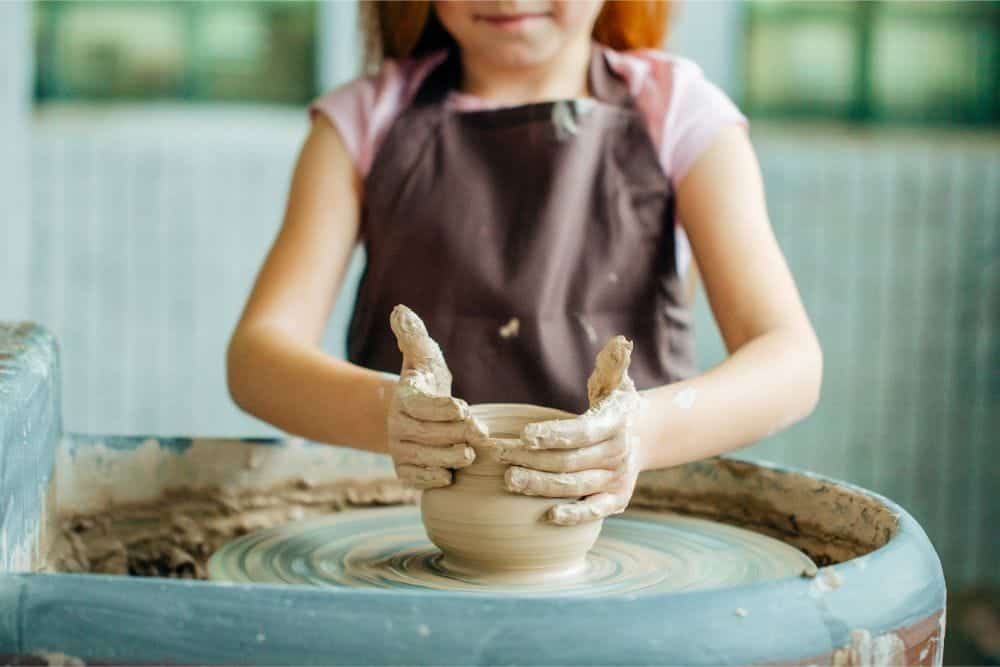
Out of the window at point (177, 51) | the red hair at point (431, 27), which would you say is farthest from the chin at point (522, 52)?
the window at point (177, 51)

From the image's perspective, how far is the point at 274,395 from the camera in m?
1.26

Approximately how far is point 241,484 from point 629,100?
1.97 feet

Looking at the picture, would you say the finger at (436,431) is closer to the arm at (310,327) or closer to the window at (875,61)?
the arm at (310,327)

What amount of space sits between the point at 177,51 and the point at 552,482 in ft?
10.7

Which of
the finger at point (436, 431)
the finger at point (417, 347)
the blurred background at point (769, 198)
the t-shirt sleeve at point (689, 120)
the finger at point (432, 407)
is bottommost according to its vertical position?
the blurred background at point (769, 198)

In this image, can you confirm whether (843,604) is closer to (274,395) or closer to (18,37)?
(274,395)

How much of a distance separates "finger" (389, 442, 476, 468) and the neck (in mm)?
616

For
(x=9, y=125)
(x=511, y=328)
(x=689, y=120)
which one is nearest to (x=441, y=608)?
(x=511, y=328)

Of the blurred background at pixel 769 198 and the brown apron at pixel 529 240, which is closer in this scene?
the brown apron at pixel 529 240

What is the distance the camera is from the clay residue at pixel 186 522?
1.24 meters

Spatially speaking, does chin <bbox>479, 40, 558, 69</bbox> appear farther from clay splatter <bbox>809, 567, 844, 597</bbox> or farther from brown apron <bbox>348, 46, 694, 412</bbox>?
clay splatter <bbox>809, 567, 844, 597</bbox>

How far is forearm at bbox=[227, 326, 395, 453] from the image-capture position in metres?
1.16

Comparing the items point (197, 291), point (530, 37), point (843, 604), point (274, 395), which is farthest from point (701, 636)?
point (197, 291)

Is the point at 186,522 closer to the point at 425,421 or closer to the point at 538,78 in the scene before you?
the point at 425,421
